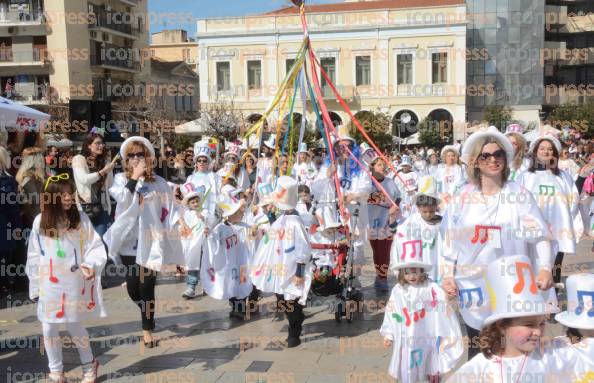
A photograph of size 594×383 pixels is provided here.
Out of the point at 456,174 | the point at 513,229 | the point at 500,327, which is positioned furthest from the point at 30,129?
the point at 500,327

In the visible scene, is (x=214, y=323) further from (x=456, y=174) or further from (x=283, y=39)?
(x=283, y=39)

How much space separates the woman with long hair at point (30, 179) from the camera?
8453 millimetres

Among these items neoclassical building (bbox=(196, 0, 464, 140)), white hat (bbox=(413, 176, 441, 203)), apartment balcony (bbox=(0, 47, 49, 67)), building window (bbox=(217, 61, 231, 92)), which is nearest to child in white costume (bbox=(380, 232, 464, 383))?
white hat (bbox=(413, 176, 441, 203))

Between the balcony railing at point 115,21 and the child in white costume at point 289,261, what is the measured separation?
41.1 meters

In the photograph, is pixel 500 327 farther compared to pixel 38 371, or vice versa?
pixel 38 371

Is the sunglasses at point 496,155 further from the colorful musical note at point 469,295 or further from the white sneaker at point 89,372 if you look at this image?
the white sneaker at point 89,372

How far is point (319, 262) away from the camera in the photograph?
6621mm

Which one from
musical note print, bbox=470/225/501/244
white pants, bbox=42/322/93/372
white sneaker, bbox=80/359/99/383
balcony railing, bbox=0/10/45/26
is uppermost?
balcony railing, bbox=0/10/45/26

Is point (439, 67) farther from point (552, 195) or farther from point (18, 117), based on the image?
point (552, 195)

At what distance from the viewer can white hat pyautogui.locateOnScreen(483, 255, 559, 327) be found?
2952mm

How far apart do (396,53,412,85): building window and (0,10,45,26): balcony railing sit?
23547 mm

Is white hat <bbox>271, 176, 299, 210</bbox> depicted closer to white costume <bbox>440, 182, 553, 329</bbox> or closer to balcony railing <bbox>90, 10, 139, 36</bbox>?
white costume <bbox>440, 182, 553, 329</bbox>

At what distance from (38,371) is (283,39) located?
34.0 meters

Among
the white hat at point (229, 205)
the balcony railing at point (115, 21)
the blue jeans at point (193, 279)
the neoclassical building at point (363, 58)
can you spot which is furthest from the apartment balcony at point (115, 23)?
the white hat at point (229, 205)
